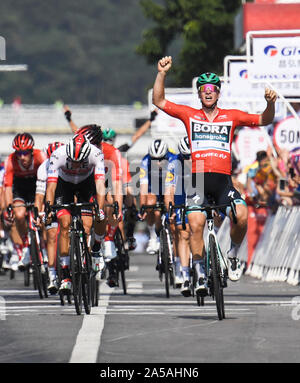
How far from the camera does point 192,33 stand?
42312 millimetres

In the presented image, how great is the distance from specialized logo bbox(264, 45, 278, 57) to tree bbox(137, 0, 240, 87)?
20.1 metres

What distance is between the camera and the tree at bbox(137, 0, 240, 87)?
4253 centimetres

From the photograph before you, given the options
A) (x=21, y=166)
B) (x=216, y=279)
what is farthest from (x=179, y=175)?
(x=216, y=279)

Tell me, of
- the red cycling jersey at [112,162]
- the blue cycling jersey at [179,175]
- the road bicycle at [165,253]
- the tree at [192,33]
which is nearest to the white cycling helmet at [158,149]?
the blue cycling jersey at [179,175]

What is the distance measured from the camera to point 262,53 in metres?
21.5

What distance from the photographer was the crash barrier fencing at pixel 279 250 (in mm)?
20781

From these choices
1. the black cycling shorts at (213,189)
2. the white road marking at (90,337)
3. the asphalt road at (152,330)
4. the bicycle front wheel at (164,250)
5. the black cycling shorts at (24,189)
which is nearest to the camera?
the white road marking at (90,337)

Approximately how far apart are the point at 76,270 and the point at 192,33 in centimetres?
2854

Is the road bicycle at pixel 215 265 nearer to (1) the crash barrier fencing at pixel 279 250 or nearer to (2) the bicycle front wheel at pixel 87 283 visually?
(2) the bicycle front wheel at pixel 87 283

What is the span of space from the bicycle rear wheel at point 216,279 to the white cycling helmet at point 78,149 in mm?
1548

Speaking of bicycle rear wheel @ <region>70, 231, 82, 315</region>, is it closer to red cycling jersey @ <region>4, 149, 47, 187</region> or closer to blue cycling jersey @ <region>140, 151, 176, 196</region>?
red cycling jersey @ <region>4, 149, 47, 187</region>

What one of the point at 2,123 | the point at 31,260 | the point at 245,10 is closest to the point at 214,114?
the point at 31,260

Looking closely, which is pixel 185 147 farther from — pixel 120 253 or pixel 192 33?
pixel 192 33
